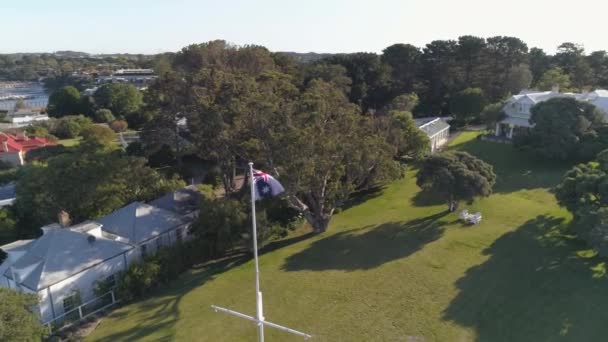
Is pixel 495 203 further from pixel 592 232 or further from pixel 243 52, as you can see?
pixel 243 52

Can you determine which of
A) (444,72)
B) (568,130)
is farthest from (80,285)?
(444,72)

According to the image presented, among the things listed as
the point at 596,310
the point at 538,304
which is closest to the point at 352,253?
the point at 538,304

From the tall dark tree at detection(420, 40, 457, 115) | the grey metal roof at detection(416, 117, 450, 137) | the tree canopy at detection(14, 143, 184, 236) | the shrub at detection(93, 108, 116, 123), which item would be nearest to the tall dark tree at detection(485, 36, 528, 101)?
the tall dark tree at detection(420, 40, 457, 115)

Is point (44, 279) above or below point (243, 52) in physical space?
below

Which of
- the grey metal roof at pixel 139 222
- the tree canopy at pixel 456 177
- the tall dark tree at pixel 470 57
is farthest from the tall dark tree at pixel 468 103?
the grey metal roof at pixel 139 222

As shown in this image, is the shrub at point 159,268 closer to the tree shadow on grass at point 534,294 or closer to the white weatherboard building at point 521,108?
the tree shadow on grass at point 534,294

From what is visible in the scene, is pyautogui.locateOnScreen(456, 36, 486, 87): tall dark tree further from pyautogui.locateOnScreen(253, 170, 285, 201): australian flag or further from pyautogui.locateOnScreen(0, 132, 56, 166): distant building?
pyautogui.locateOnScreen(0, 132, 56, 166): distant building
